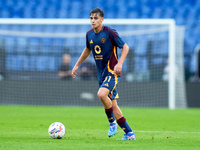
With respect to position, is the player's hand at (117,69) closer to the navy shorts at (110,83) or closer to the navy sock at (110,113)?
the navy shorts at (110,83)

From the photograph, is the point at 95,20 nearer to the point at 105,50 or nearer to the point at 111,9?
the point at 105,50

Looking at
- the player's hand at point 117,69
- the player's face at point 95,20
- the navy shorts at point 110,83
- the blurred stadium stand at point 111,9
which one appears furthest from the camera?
the blurred stadium stand at point 111,9

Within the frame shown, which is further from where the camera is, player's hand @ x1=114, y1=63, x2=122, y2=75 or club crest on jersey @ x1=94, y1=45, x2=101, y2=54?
club crest on jersey @ x1=94, y1=45, x2=101, y2=54

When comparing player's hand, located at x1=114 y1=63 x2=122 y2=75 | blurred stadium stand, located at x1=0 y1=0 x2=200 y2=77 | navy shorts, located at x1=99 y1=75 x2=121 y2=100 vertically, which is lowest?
navy shorts, located at x1=99 y1=75 x2=121 y2=100

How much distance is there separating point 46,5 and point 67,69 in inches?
242

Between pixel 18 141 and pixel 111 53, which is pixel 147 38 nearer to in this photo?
pixel 111 53

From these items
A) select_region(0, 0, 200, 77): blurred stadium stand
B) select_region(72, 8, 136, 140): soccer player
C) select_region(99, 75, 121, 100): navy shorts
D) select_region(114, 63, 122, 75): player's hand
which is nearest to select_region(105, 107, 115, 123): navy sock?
select_region(72, 8, 136, 140): soccer player

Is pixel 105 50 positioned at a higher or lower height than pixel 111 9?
lower

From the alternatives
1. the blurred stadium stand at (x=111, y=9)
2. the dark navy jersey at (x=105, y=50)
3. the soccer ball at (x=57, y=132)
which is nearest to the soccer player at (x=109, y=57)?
the dark navy jersey at (x=105, y=50)

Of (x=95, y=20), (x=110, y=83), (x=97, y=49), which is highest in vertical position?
(x=95, y=20)

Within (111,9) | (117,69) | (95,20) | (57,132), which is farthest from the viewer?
(111,9)

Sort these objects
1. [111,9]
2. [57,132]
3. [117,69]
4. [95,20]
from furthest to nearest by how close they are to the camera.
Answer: [111,9]
[95,20]
[57,132]
[117,69]

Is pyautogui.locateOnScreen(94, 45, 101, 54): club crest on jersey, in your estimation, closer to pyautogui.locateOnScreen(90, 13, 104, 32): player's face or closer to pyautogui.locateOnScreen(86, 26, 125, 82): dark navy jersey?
pyautogui.locateOnScreen(86, 26, 125, 82): dark navy jersey

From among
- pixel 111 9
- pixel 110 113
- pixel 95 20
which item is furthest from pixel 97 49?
pixel 111 9
